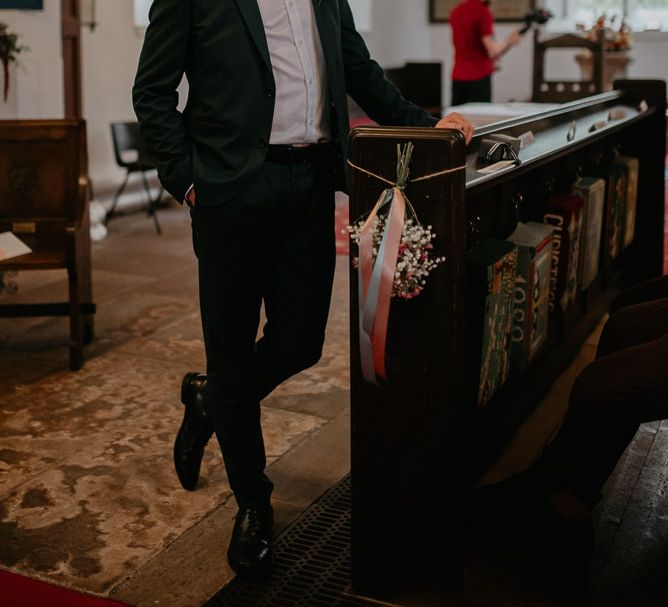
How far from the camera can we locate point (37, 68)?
21.5ft

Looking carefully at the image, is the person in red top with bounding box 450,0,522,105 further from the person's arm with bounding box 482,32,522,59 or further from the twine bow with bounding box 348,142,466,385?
the twine bow with bounding box 348,142,466,385

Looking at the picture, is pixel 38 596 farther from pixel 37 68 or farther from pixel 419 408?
pixel 37 68

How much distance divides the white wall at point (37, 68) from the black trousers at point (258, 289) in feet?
14.8

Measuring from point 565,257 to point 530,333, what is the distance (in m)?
0.49

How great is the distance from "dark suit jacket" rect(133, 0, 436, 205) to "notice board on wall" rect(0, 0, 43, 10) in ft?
15.0

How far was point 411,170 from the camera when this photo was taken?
80.9 inches

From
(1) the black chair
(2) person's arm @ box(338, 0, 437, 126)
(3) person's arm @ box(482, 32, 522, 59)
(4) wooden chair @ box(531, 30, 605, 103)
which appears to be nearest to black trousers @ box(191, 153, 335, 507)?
(2) person's arm @ box(338, 0, 437, 126)

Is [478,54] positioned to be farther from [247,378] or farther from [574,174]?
[247,378]

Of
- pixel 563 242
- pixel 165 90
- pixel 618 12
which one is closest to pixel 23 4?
pixel 563 242

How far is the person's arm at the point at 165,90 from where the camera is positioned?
2.21 metres

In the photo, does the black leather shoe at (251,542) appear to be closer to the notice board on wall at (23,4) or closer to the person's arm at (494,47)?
the notice board on wall at (23,4)

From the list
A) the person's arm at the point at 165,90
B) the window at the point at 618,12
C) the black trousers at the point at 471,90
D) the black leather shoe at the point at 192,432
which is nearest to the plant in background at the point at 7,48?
the black trousers at the point at 471,90

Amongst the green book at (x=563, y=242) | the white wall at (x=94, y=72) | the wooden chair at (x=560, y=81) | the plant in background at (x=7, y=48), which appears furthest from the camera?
the wooden chair at (x=560, y=81)

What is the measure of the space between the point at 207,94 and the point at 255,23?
7.2 inches
